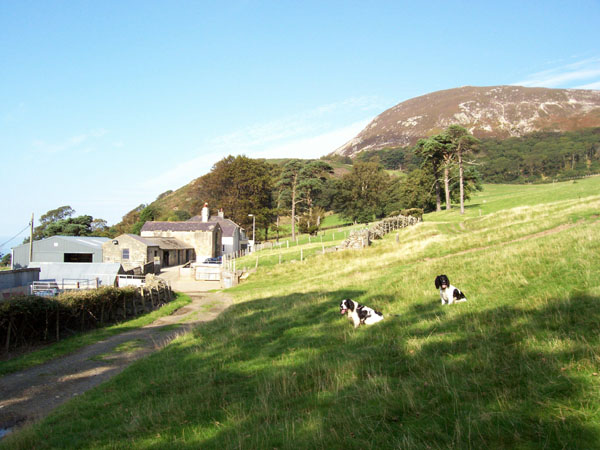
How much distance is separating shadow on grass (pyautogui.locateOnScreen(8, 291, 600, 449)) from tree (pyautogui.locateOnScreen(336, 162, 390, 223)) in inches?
3268

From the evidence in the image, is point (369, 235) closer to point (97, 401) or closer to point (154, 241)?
point (154, 241)

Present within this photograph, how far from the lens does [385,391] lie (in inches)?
217

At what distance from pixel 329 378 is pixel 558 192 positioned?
207ft

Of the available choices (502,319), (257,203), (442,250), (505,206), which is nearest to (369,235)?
(442,250)

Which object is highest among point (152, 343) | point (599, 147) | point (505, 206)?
point (599, 147)

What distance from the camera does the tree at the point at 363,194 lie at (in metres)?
92.4

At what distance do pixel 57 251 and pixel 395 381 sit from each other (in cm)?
5866

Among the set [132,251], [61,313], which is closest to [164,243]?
[132,251]

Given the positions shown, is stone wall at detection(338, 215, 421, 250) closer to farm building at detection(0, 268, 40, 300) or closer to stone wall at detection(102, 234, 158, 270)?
stone wall at detection(102, 234, 158, 270)

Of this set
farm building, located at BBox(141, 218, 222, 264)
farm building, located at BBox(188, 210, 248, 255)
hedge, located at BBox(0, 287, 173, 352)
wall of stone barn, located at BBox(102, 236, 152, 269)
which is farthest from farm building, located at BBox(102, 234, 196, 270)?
hedge, located at BBox(0, 287, 173, 352)

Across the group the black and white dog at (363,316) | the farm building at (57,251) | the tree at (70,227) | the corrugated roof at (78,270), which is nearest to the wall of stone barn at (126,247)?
the farm building at (57,251)

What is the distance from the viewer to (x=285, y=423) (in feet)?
17.1

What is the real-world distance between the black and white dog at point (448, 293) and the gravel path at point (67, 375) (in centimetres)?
997

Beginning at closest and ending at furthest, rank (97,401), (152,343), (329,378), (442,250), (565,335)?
(565,335) < (329,378) < (97,401) < (152,343) < (442,250)
